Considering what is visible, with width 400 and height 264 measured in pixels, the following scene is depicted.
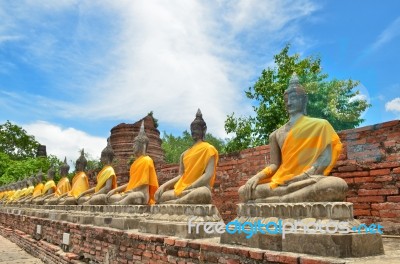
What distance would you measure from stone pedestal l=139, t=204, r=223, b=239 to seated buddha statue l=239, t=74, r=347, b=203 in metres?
0.85

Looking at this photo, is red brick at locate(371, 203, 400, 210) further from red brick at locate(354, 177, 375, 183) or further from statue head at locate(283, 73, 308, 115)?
statue head at locate(283, 73, 308, 115)

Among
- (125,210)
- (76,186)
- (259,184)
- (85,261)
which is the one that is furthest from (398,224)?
(76,186)

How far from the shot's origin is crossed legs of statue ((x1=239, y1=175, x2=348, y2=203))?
3320 millimetres

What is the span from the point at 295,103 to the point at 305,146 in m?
0.56

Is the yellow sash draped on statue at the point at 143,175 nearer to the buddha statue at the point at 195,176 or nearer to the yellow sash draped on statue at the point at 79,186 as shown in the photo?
the buddha statue at the point at 195,176

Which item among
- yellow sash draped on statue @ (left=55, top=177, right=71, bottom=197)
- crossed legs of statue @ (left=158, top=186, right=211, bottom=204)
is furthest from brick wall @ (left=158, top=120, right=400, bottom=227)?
yellow sash draped on statue @ (left=55, top=177, right=71, bottom=197)

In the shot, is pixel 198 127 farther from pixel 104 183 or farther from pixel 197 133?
pixel 104 183

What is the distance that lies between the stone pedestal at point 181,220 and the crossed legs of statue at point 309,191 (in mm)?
1066

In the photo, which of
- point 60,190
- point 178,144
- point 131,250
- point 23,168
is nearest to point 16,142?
point 23,168

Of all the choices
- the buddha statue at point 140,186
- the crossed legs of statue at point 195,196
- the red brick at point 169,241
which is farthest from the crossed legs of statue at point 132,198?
the red brick at point 169,241

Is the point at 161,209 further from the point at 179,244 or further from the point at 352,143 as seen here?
the point at 352,143

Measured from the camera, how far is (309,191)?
11.2 feet

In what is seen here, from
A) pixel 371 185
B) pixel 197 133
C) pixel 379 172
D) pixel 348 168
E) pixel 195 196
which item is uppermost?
pixel 197 133

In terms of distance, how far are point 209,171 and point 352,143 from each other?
112 inches
